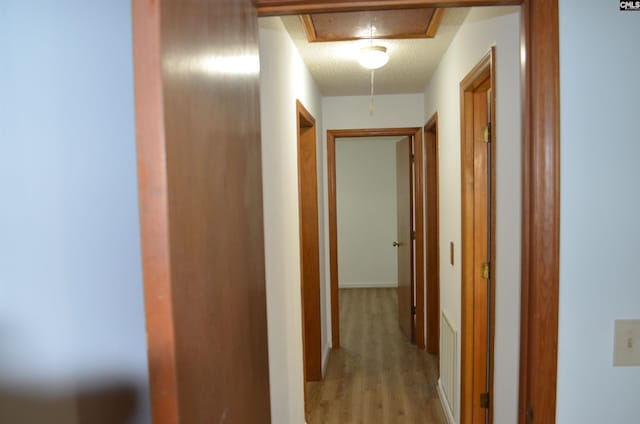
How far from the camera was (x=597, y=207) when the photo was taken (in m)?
1.09

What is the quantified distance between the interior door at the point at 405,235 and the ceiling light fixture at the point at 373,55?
166cm

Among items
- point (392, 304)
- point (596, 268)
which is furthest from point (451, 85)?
point (392, 304)

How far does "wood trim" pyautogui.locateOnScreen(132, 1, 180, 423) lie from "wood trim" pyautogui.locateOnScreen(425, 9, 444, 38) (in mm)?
1814

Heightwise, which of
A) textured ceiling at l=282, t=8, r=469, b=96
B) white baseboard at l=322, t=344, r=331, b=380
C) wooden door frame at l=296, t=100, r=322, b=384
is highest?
textured ceiling at l=282, t=8, r=469, b=96

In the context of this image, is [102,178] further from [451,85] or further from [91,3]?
[451,85]

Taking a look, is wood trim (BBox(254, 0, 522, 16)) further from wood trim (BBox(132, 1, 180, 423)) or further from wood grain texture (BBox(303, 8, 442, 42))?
wood grain texture (BBox(303, 8, 442, 42))

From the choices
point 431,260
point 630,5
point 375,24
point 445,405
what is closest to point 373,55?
point 375,24

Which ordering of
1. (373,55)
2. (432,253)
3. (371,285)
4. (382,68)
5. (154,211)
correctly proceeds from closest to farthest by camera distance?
(154,211), (373,55), (382,68), (432,253), (371,285)

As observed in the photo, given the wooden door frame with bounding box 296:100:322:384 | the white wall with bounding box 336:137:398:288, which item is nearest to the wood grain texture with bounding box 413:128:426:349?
the wooden door frame with bounding box 296:100:322:384

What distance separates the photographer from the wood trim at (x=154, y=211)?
529 millimetres

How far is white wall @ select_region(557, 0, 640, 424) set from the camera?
3.53 feet

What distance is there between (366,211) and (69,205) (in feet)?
18.7

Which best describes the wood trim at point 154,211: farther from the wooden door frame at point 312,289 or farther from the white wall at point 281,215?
the wooden door frame at point 312,289

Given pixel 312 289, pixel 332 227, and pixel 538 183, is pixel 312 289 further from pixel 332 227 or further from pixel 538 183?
pixel 538 183
